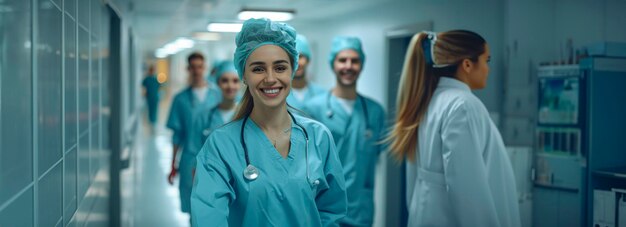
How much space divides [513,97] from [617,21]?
56 cm

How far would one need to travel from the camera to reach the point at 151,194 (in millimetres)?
6016

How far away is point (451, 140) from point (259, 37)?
2.46 ft

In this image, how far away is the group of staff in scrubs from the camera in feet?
5.56

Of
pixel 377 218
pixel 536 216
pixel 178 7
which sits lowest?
pixel 377 218

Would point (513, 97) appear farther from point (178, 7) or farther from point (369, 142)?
point (178, 7)

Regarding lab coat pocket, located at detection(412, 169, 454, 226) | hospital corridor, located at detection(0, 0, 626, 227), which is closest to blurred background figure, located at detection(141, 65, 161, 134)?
hospital corridor, located at detection(0, 0, 626, 227)

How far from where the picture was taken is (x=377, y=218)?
4520 mm

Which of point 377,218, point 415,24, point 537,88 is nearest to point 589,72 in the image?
point 537,88

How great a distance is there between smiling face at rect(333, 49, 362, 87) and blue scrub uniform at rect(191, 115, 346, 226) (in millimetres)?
1480

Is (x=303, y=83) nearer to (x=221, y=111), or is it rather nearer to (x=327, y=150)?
(x=221, y=111)

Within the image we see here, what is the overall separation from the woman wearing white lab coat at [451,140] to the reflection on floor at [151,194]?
2959 mm

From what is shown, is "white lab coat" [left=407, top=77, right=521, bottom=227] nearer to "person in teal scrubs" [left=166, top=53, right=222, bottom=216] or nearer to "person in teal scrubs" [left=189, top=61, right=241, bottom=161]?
"person in teal scrubs" [left=189, top=61, right=241, bottom=161]

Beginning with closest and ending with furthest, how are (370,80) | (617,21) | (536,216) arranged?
(617,21)
(536,216)
(370,80)

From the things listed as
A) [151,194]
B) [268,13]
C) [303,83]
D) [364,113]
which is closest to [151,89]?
[151,194]
